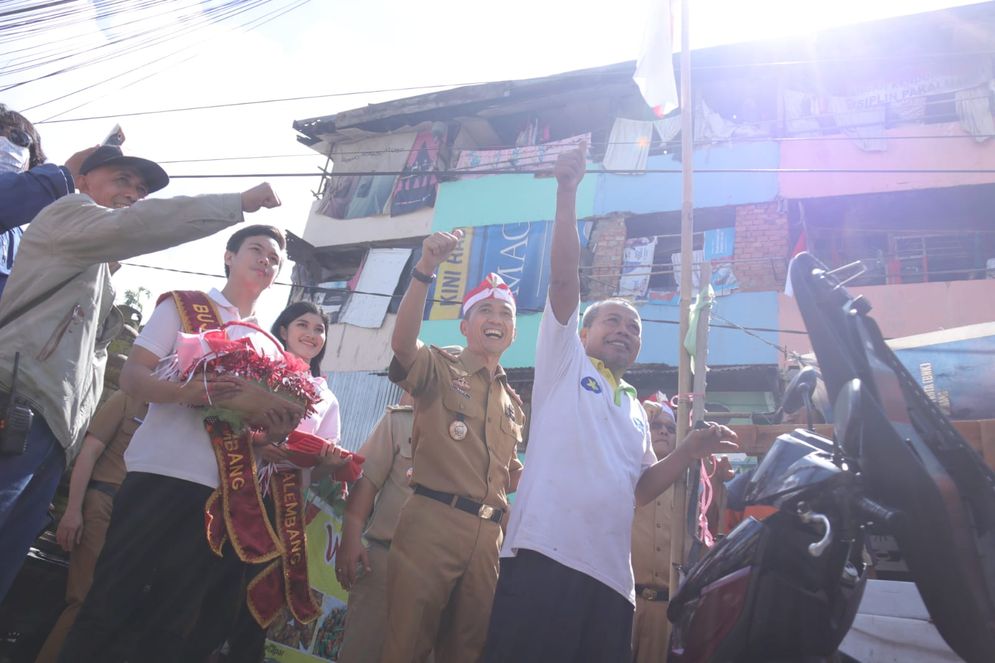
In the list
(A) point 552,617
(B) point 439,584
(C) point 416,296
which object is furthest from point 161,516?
(A) point 552,617

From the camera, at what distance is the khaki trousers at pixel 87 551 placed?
3.29m

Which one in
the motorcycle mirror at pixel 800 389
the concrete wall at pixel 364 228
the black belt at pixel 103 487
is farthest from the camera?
the concrete wall at pixel 364 228

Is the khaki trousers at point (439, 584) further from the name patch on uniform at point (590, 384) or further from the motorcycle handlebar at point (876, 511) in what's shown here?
the motorcycle handlebar at point (876, 511)

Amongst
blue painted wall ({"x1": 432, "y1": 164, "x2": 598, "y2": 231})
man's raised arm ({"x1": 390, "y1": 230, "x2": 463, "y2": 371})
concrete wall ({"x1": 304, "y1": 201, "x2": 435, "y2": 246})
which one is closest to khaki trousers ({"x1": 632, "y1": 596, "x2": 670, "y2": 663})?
man's raised arm ({"x1": 390, "y1": 230, "x2": 463, "y2": 371})

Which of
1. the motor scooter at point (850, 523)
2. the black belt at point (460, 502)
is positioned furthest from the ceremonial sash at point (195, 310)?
the motor scooter at point (850, 523)

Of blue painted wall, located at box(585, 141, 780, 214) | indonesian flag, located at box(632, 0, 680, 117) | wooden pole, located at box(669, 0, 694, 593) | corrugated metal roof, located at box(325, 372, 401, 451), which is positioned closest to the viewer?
A: wooden pole, located at box(669, 0, 694, 593)

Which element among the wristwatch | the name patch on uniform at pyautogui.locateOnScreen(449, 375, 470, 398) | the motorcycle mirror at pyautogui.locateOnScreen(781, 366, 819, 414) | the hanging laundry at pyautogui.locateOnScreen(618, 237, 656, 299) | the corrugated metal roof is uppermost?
the hanging laundry at pyautogui.locateOnScreen(618, 237, 656, 299)

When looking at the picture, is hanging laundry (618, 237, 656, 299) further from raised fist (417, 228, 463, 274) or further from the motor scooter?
the motor scooter

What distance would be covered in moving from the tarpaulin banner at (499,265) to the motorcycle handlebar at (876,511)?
12.1m

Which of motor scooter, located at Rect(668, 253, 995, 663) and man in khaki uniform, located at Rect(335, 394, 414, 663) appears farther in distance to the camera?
man in khaki uniform, located at Rect(335, 394, 414, 663)

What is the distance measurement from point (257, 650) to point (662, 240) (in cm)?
1216

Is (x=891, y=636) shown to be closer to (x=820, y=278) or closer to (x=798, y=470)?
(x=798, y=470)

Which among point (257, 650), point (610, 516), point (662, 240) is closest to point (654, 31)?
point (610, 516)

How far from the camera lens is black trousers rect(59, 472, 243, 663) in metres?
2.18
